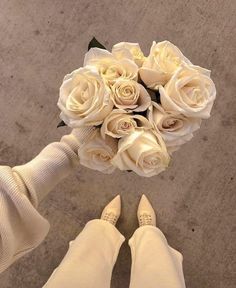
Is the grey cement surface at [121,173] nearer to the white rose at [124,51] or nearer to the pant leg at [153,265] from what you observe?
the pant leg at [153,265]

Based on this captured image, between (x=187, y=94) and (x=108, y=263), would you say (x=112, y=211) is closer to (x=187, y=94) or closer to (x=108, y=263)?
(x=108, y=263)

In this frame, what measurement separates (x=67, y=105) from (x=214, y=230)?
84 cm

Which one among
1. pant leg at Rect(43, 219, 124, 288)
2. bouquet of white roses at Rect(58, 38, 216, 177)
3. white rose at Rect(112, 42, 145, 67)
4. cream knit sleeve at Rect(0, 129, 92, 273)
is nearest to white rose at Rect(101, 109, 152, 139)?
bouquet of white roses at Rect(58, 38, 216, 177)

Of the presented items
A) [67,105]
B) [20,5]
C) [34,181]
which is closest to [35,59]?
[20,5]

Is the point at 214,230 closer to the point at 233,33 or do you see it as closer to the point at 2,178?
the point at 233,33

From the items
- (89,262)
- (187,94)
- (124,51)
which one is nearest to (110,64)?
(124,51)

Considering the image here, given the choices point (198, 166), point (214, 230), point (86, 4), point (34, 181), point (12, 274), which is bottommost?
point (12, 274)

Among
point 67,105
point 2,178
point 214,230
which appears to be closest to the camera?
point 67,105

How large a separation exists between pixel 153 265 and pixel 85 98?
528mm

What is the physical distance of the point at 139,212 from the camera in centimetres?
121

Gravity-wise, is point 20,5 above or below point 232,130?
above

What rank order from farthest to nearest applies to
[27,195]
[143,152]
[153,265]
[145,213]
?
1. [145,213]
2. [153,265]
3. [27,195]
4. [143,152]

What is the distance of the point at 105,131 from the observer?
0.63 metres

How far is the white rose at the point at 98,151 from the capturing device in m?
0.66
